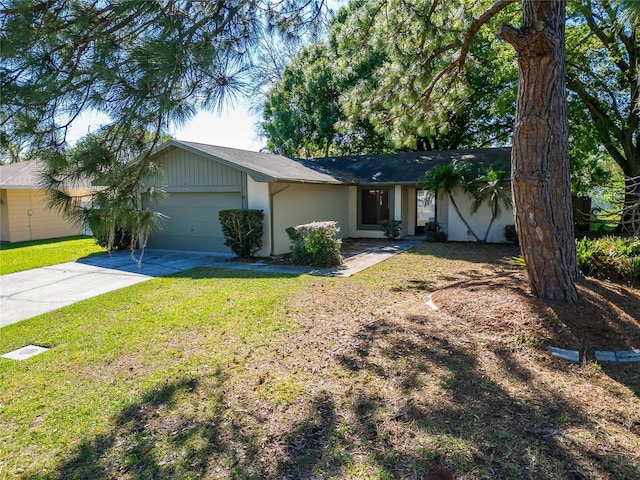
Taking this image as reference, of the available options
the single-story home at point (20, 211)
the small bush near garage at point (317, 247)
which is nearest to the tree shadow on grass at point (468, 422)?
the small bush near garage at point (317, 247)

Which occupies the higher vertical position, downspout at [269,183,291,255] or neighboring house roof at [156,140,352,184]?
neighboring house roof at [156,140,352,184]

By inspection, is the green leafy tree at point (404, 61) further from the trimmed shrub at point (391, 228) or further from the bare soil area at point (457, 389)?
the trimmed shrub at point (391, 228)

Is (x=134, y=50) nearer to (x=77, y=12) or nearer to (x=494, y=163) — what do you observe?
(x=77, y=12)

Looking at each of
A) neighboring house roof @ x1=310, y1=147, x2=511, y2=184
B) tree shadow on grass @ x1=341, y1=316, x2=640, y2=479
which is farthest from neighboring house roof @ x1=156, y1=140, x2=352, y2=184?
tree shadow on grass @ x1=341, y1=316, x2=640, y2=479

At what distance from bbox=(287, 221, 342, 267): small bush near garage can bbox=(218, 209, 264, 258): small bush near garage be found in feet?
4.63

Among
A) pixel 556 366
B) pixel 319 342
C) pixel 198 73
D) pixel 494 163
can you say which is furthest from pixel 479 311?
pixel 494 163

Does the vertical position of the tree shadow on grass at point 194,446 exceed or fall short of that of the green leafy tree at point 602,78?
it falls short

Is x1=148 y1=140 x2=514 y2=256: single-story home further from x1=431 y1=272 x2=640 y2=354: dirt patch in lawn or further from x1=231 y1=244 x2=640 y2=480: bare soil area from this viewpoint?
x1=431 y1=272 x2=640 y2=354: dirt patch in lawn

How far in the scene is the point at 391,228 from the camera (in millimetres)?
15492

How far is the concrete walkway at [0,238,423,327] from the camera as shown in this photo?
7.42 meters

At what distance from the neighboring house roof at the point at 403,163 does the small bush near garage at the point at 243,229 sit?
5.21 metres

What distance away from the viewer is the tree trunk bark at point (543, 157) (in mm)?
4957

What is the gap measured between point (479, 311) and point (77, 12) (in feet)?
17.8

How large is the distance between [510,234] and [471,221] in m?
1.42
